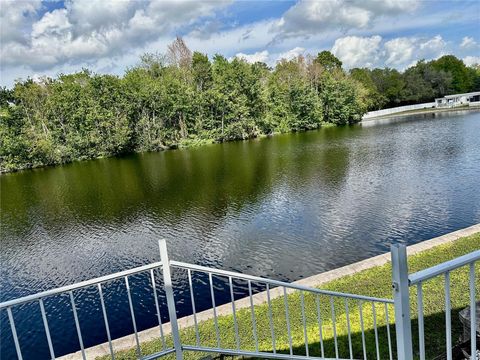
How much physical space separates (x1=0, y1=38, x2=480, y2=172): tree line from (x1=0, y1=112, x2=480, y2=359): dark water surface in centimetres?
1157

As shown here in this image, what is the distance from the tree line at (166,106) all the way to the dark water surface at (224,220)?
11.6m

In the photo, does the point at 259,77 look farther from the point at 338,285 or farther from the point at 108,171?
the point at 338,285

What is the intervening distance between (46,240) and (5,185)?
14.2 metres

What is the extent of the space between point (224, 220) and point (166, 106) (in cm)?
2534

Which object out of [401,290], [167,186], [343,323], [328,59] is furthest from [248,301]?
[328,59]

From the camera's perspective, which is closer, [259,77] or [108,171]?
[108,171]

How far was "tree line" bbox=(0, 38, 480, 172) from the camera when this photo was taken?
30.8 metres

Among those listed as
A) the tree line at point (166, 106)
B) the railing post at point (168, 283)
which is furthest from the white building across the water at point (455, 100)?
the railing post at point (168, 283)

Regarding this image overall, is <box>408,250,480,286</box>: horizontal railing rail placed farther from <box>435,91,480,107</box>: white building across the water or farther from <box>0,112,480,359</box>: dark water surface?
<box>435,91,480,107</box>: white building across the water

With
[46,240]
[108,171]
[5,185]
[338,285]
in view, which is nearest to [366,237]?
[338,285]

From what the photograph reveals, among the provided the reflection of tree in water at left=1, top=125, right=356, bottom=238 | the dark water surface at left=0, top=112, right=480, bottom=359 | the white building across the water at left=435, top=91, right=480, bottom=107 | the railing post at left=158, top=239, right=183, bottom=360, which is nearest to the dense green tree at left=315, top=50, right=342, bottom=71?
the white building across the water at left=435, top=91, right=480, bottom=107

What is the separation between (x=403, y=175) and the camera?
14.6 m

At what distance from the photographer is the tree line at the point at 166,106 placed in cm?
3077

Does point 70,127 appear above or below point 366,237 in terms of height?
above
